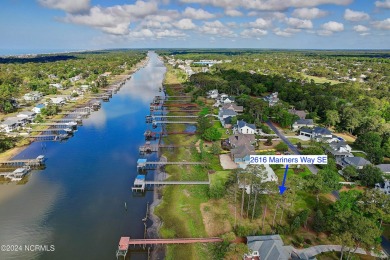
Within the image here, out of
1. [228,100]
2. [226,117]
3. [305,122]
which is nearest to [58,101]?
[228,100]

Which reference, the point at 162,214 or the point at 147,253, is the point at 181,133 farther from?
the point at 147,253

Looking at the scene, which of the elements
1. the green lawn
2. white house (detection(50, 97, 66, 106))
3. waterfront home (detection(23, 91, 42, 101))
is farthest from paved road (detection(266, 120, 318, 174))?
waterfront home (detection(23, 91, 42, 101))

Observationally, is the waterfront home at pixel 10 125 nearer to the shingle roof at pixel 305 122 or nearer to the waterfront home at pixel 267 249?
the waterfront home at pixel 267 249

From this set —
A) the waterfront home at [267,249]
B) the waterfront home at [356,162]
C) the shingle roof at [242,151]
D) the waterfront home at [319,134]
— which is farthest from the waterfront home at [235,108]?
the waterfront home at [267,249]

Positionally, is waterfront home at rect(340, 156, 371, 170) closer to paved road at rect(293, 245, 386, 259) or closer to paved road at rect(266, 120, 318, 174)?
paved road at rect(266, 120, 318, 174)

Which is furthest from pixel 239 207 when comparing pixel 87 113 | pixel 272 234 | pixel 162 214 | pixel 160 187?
pixel 87 113

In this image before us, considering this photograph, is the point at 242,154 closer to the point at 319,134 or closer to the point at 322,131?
the point at 319,134

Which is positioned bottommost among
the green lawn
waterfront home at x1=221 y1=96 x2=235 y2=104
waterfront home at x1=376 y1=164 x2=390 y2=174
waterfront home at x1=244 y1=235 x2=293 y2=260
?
the green lawn
